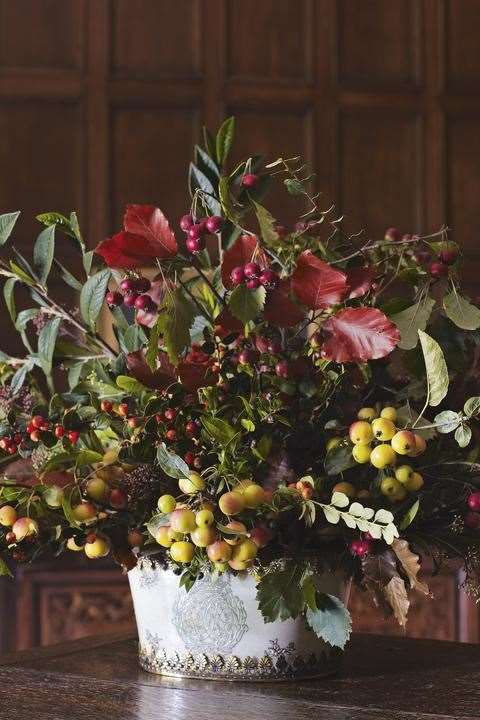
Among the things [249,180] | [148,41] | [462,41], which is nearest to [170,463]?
[249,180]

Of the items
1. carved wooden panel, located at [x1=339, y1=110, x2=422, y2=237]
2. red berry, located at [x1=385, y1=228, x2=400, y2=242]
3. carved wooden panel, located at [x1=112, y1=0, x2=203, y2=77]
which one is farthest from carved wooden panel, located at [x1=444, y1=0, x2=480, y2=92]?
red berry, located at [x1=385, y1=228, x2=400, y2=242]

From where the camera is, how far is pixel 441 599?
2.62 meters

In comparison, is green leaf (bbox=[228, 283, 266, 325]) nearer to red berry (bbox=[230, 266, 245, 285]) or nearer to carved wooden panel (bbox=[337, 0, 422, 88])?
red berry (bbox=[230, 266, 245, 285])

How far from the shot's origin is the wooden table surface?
926 mm

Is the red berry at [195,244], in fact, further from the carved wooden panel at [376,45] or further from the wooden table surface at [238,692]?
the carved wooden panel at [376,45]

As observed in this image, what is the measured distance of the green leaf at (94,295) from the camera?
1056 mm

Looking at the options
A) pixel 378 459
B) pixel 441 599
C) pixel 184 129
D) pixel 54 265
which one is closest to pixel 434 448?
pixel 378 459

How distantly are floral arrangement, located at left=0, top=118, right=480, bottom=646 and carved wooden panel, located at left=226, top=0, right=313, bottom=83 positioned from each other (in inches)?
108

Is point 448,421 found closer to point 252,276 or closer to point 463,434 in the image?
point 463,434

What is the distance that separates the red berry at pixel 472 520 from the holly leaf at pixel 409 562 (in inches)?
2.9

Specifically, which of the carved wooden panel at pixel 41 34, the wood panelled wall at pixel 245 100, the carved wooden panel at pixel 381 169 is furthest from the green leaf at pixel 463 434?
the carved wooden panel at pixel 41 34

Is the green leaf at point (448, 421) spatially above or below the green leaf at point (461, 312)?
below

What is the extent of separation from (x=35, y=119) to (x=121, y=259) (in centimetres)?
282

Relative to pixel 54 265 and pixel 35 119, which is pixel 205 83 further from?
pixel 54 265
